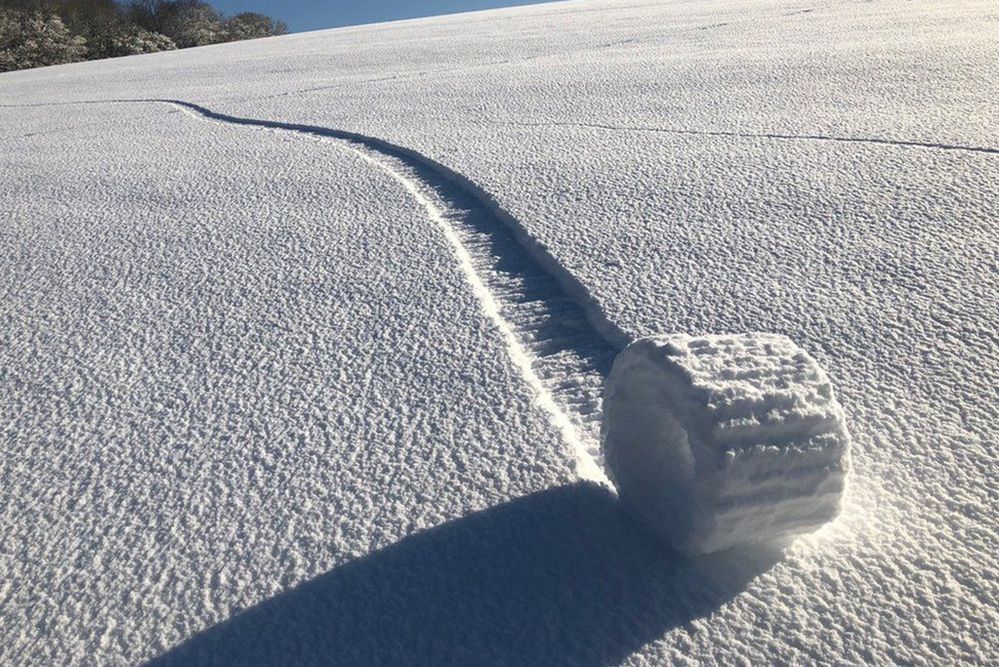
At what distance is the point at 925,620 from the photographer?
0.85 meters

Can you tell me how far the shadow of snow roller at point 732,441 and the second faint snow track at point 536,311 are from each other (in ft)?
0.44

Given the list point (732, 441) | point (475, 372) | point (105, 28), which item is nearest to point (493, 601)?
point (732, 441)

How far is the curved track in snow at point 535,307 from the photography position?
1250 mm

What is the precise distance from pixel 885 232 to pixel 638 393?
971mm

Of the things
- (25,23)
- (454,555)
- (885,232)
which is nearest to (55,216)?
(454,555)

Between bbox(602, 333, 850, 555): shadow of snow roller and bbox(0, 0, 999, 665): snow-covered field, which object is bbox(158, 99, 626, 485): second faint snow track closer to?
bbox(0, 0, 999, 665): snow-covered field

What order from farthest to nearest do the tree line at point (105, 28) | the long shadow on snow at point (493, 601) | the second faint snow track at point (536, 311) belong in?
the tree line at point (105, 28), the second faint snow track at point (536, 311), the long shadow on snow at point (493, 601)

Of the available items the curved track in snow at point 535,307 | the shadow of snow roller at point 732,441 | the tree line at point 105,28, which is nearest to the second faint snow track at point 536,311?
the curved track in snow at point 535,307

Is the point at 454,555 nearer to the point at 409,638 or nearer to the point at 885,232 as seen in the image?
the point at 409,638

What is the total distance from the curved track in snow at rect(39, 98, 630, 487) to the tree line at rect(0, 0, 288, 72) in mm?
10182

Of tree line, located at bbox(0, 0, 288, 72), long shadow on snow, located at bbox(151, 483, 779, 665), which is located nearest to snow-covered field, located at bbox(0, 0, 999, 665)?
long shadow on snow, located at bbox(151, 483, 779, 665)

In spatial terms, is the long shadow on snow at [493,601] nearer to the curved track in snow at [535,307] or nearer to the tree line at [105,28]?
the curved track in snow at [535,307]

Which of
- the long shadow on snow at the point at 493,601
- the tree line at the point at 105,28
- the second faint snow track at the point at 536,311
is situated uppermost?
the tree line at the point at 105,28

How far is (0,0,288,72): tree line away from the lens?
1076cm
